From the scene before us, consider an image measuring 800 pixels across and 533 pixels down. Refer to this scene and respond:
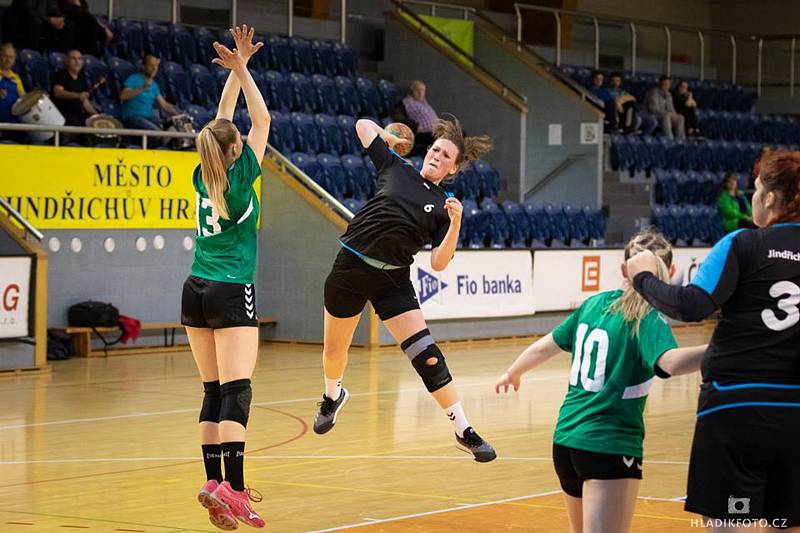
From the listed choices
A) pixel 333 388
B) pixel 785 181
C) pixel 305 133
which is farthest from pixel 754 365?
pixel 305 133

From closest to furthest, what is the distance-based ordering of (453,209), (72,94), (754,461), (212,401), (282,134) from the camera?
(754,461) < (212,401) < (453,209) < (72,94) < (282,134)

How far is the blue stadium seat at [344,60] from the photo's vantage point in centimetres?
2205

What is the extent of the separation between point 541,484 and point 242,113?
11824 mm

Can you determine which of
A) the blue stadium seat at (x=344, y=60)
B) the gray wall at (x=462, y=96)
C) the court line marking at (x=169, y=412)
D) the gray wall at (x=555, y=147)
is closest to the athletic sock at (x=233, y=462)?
the court line marking at (x=169, y=412)

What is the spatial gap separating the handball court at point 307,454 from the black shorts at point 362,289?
110 cm

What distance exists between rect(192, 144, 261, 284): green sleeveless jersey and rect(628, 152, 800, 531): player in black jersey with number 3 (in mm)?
2750

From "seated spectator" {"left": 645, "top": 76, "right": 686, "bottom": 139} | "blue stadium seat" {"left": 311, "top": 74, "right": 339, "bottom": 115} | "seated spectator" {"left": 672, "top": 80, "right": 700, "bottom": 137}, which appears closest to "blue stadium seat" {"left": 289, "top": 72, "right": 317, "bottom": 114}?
"blue stadium seat" {"left": 311, "top": 74, "right": 339, "bottom": 115}

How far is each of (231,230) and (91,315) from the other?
32.7ft

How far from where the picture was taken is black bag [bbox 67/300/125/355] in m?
16.1

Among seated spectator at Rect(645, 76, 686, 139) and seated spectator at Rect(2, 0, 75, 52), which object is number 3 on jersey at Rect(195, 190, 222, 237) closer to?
seated spectator at Rect(2, 0, 75, 52)

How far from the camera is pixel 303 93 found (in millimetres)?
20672

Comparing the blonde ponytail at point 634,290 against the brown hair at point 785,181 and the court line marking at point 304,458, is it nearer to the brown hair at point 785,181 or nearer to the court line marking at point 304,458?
the brown hair at point 785,181

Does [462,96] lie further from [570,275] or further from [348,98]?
[570,275]

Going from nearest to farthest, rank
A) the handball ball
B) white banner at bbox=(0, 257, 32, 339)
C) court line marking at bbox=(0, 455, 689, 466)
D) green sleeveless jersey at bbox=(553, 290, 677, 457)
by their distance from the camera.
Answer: green sleeveless jersey at bbox=(553, 290, 677, 457) → the handball ball → court line marking at bbox=(0, 455, 689, 466) → white banner at bbox=(0, 257, 32, 339)
